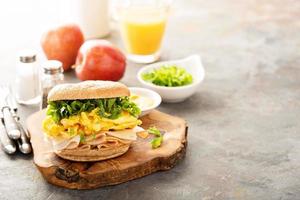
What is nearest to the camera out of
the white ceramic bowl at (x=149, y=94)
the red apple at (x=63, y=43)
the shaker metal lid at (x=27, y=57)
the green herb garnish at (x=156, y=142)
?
the green herb garnish at (x=156, y=142)

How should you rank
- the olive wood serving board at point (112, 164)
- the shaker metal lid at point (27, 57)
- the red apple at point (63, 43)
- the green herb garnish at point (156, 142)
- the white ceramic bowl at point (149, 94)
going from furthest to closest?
the red apple at point (63, 43)
the shaker metal lid at point (27, 57)
the white ceramic bowl at point (149, 94)
the green herb garnish at point (156, 142)
the olive wood serving board at point (112, 164)

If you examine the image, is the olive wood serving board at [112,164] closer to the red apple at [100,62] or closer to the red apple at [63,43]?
the red apple at [100,62]

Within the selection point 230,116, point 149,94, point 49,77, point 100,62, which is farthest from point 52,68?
point 230,116

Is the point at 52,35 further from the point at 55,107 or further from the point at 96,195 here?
the point at 96,195

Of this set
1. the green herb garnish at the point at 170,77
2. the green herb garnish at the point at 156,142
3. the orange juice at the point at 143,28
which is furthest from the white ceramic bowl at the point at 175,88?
the green herb garnish at the point at 156,142

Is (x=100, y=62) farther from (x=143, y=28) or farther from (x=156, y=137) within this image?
(x=156, y=137)

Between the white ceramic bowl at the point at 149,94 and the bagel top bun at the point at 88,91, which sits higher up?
the bagel top bun at the point at 88,91

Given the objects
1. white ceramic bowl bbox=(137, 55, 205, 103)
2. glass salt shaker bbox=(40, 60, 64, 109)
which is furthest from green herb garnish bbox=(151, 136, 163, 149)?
glass salt shaker bbox=(40, 60, 64, 109)
